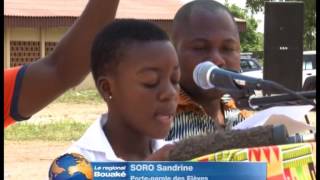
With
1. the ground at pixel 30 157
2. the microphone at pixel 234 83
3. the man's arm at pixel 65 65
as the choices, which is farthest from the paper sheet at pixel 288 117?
the ground at pixel 30 157

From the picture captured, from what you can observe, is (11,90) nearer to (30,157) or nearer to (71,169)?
(71,169)

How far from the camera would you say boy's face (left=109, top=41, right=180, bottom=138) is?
1454mm

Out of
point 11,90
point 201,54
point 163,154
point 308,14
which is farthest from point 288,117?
point 308,14

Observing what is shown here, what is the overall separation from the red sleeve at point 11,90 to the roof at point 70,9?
50.7ft

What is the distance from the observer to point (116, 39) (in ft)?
5.17

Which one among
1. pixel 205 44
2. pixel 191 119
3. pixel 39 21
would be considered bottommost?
pixel 39 21

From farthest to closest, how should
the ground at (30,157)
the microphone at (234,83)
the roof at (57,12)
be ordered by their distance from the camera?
the roof at (57,12)
the ground at (30,157)
the microphone at (234,83)

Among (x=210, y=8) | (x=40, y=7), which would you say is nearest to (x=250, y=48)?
(x=40, y=7)

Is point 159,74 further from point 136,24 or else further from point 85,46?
point 85,46

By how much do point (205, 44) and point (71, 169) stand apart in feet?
2.87

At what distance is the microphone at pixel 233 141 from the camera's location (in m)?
1.11

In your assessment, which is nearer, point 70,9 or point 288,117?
point 288,117

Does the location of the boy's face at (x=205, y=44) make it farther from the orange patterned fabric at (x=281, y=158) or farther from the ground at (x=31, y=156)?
the ground at (x=31, y=156)

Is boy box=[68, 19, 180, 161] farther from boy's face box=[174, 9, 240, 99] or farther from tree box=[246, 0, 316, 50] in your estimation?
tree box=[246, 0, 316, 50]
